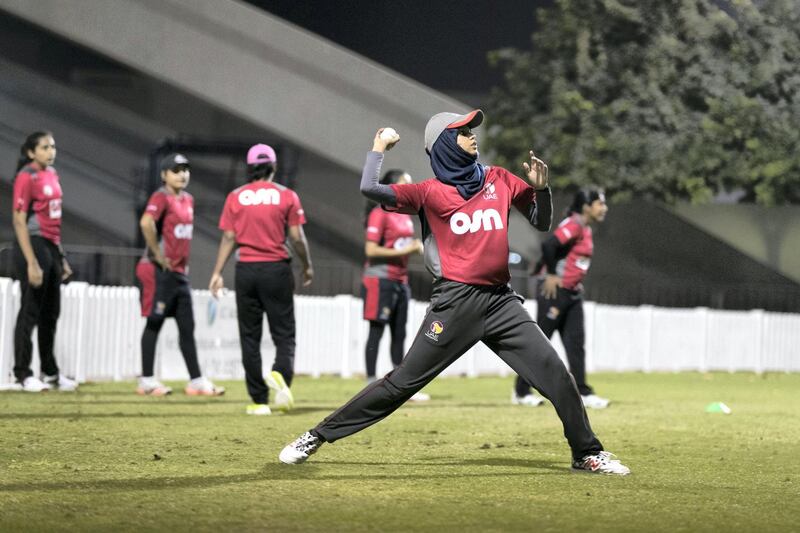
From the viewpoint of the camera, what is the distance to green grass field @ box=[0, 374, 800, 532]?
5477 mm

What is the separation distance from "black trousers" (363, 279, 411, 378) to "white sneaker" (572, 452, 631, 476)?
5.56m

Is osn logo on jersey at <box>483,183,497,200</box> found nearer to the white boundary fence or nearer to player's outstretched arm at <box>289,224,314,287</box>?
player's outstretched arm at <box>289,224,314,287</box>

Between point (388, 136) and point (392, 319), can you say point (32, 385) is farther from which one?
point (388, 136)

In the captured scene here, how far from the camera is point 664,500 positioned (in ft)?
20.2

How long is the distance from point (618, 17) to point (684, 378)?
273 inches

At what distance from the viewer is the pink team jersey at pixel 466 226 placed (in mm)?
6898

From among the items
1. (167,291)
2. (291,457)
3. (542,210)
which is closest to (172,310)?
(167,291)

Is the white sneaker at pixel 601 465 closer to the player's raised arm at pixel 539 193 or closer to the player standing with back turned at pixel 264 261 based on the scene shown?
the player's raised arm at pixel 539 193

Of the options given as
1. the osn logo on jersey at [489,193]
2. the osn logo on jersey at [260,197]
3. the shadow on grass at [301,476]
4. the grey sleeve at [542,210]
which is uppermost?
the osn logo on jersey at [260,197]

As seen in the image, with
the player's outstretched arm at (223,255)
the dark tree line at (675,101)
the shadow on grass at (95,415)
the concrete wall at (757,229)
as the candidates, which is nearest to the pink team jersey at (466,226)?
the player's outstretched arm at (223,255)

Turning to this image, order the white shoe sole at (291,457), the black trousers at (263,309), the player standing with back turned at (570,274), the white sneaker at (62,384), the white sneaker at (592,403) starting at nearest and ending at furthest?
the white shoe sole at (291,457) → the black trousers at (263,309) → the player standing with back turned at (570,274) → the white sneaker at (592,403) → the white sneaker at (62,384)

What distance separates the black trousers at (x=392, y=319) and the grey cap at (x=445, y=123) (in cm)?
559

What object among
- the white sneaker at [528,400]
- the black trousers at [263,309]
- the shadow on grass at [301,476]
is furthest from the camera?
Result: the white sneaker at [528,400]

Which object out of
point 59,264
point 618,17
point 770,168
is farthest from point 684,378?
point 59,264
